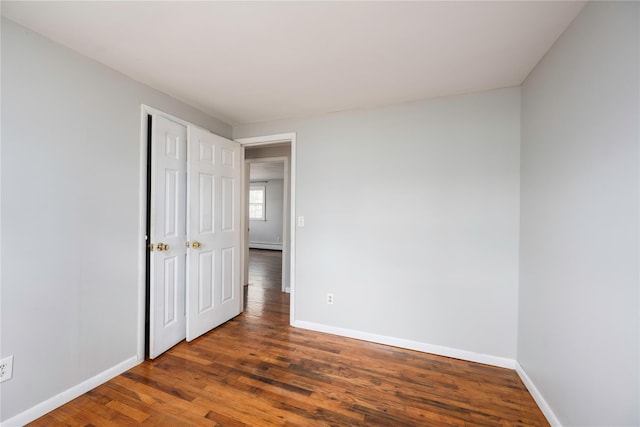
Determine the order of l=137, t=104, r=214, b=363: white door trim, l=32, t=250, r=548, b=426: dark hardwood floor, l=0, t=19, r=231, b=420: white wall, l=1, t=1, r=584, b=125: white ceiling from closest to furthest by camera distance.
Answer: l=1, t=1, r=584, b=125: white ceiling
l=0, t=19, r=231, b=420: white wall
l=32, t=250, r=548, b=426: dark hardwood floor
l=137, t=104, r=214, b=363: white door trim

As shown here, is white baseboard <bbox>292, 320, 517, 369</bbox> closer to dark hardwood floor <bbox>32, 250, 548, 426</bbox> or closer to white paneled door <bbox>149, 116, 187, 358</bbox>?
dark hardwood floor <bbox>32, 250, 548, 426</bbox>

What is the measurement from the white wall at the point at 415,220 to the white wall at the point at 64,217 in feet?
5.03

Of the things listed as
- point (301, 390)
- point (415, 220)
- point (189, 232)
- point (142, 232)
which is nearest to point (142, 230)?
point (142, 232)

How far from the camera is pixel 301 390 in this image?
6.02 ft

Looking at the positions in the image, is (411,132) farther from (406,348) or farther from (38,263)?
(38,263)

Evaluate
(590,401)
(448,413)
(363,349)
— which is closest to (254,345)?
(363,349)

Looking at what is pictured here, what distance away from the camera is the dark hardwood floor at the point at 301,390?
5.20 ft

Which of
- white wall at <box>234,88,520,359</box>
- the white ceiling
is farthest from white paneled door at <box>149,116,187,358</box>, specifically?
white wall at <box>234,88,520,359</box>

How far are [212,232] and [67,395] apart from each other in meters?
1.52

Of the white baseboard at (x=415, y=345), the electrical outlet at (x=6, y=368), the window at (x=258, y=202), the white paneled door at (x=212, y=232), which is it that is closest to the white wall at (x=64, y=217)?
the electrical outlet at (x=6, y=368)

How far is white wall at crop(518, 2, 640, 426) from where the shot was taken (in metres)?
1.03

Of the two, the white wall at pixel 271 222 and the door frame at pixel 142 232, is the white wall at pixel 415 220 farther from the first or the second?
the white wall at pixel 271 222

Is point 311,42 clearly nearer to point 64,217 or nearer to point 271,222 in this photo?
point 64,217

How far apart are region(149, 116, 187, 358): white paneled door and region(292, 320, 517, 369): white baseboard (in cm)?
123
